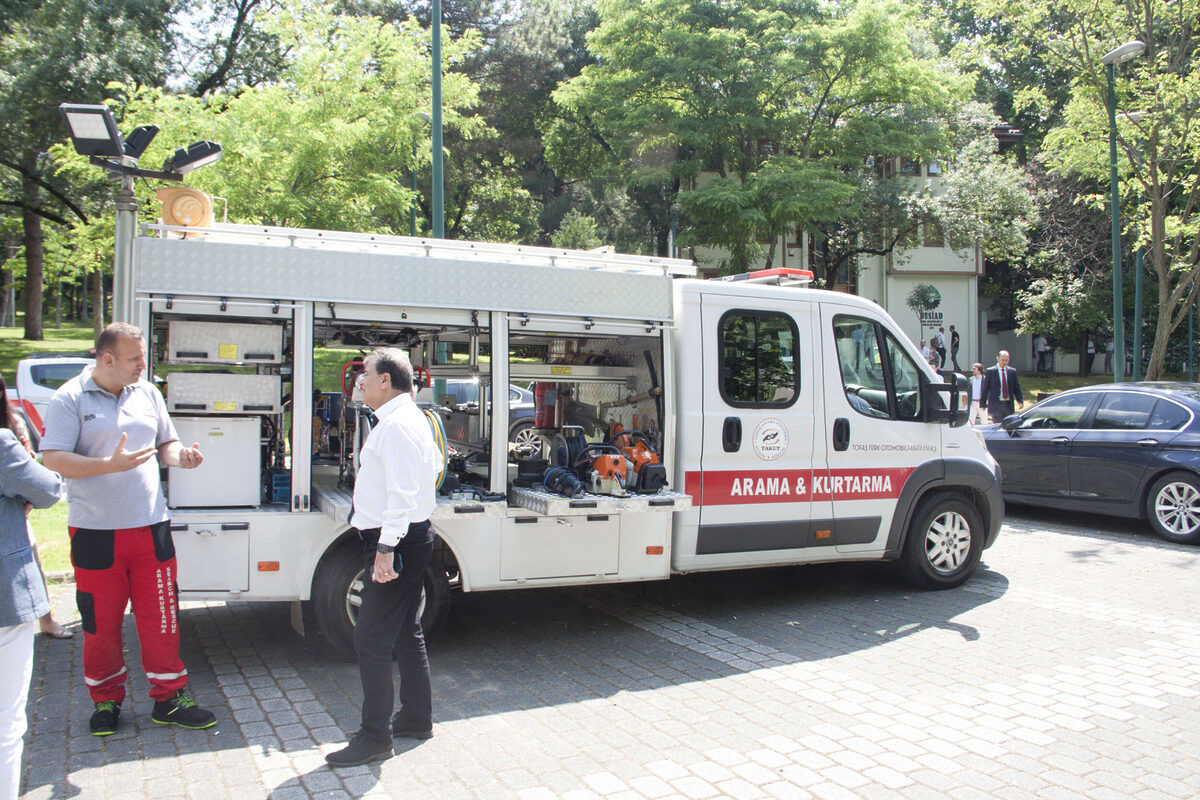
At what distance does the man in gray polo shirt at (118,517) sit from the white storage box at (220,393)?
0.59 m

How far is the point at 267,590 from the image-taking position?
16.7 ft

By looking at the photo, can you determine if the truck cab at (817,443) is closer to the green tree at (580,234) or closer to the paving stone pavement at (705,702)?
the paving stone pavement at (705,702)

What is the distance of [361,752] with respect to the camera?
404 cm

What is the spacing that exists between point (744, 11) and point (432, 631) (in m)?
22.6

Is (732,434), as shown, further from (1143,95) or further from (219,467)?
(1143,95)

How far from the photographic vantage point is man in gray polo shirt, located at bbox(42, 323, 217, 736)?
4102 millimetres

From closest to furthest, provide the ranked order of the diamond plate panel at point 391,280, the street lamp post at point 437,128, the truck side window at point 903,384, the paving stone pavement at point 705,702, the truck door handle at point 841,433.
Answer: the paving stone pavement at point 705,702 < the diamond plate panel at point 391,280 < the truck door handle at point 841,433 < the truck side window at point 903,384 < the street lamp post at point 437,128

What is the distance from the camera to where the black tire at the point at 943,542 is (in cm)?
715

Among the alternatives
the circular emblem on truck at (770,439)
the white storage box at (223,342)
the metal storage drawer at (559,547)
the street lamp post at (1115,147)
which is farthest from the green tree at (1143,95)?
the white storage box at (223,342)

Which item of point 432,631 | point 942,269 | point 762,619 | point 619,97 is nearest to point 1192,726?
point 762,619

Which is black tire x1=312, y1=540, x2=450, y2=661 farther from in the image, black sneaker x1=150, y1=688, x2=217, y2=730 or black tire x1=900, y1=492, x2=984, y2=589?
black tire x1=900, y1=492, x2=984, y2=589

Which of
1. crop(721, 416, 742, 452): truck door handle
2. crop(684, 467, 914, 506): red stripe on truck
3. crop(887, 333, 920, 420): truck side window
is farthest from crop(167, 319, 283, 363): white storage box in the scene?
crop(887, 333, 920, 420): truck side window

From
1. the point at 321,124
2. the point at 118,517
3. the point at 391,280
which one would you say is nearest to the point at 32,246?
the point at 321,124

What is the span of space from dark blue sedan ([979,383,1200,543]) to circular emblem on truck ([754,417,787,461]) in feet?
14.0
